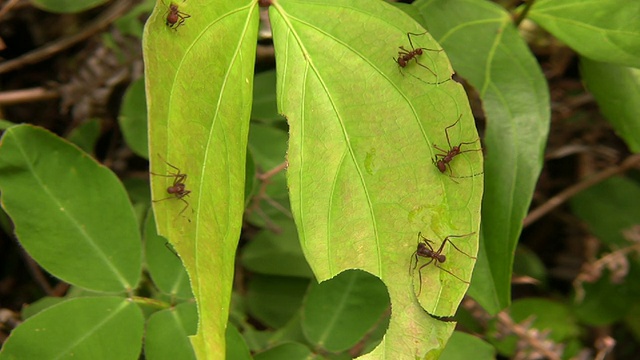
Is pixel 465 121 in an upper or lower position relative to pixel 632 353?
upper

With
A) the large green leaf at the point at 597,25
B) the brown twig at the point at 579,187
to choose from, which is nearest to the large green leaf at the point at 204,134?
the large green leaf at the point at 597,25

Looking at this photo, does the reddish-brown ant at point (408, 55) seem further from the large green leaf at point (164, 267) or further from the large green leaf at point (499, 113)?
the large green leaf at point (164, 267)

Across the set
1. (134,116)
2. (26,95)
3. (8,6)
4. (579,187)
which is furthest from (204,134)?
(579,187)

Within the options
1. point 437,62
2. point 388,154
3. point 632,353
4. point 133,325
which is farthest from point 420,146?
point 632,353

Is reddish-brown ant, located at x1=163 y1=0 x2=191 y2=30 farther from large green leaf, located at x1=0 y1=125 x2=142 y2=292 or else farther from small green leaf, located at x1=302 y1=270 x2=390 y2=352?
small green leaf, located at x1=302 y1=270 x2=390 y2=352

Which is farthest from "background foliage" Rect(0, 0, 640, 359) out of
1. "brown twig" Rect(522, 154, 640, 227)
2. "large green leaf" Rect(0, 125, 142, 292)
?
"brown twig" Rect(522, 154, 640, 227)

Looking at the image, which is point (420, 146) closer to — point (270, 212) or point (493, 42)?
point (493, 42)
